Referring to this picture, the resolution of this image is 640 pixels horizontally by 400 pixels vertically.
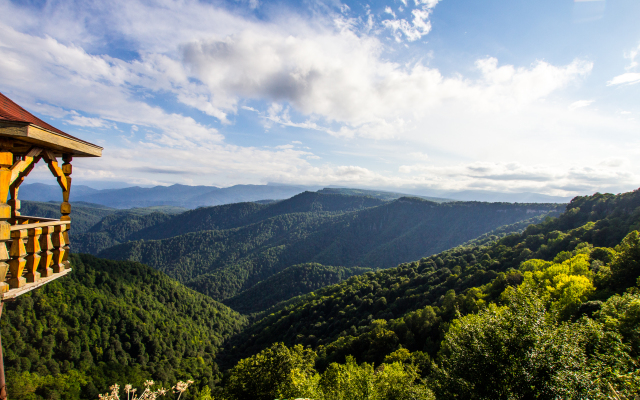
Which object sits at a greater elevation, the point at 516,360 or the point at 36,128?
the point at 36,128

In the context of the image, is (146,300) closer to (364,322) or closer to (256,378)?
(364,322)

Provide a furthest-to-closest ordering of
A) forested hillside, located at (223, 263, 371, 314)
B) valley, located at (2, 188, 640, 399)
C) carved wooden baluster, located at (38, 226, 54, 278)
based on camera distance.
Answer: forested hillside, located at (223, 263, 371, 314)
valley, located at (2, 188, 640, 399)
carved wooden baluster, located at (38, 226, 54, 278)

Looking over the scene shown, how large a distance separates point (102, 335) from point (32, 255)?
4713 inches

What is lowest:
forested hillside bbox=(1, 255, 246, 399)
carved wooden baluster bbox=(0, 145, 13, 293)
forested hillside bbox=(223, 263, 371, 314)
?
forested hillside bbox=(223, 263, 371, 314)

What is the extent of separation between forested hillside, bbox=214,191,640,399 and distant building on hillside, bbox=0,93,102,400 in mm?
19371

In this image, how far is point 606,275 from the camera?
3195 centimetres

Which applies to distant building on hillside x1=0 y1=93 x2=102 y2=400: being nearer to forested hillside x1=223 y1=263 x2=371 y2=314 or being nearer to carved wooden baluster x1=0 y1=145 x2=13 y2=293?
carved wooden baluster x1=0 y1=145 x2=13 y2=293

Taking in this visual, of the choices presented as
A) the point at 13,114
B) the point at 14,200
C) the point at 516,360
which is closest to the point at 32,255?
the point at 14,200

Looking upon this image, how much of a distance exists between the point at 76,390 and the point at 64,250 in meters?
86.6

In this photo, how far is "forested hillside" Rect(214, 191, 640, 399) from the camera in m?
14.7

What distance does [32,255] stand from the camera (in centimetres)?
548

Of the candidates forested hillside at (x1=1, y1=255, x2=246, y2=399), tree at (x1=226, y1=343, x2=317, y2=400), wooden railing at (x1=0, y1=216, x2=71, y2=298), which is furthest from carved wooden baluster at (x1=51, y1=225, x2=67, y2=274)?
forested hillside at (x1=1, y1=255, x2=246, y2=399)

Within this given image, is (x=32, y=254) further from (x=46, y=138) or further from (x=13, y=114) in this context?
(x=13, y=114)

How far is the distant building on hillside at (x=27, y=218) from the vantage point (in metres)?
4.66
